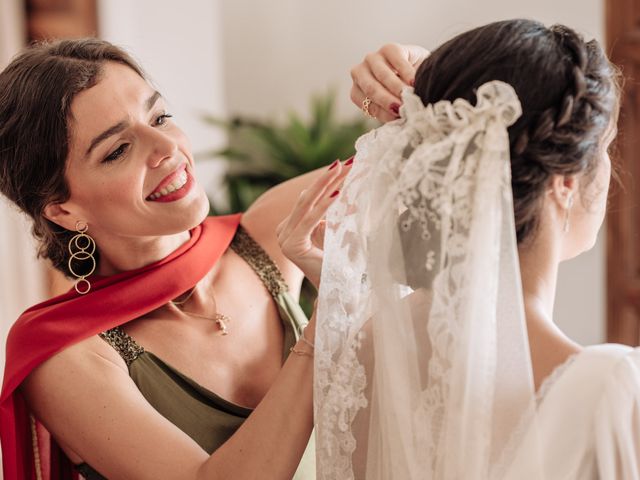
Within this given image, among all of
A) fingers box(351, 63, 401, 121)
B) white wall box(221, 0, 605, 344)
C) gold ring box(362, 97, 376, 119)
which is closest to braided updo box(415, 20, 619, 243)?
fingers box(351, 63, 401, 121)

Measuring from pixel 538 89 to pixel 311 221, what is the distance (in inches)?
18.9

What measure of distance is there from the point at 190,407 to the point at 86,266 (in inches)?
15.6

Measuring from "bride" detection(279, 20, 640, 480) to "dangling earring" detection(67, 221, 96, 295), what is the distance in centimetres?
67

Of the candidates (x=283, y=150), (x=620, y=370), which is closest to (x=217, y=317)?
(x=620, y=370)

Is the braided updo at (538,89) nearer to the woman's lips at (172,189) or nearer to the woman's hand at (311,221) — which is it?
the woman's hand at (311,221)

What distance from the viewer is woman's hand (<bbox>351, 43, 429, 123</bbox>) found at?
1.56m

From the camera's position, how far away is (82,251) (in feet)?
6.25

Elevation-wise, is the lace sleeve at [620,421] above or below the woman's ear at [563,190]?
below

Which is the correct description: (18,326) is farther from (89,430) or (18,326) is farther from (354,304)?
(354,304)

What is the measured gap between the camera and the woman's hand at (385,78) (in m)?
1.56

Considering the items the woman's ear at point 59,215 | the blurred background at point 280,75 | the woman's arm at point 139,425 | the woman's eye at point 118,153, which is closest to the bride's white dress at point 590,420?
the woman's arm at point 139,425

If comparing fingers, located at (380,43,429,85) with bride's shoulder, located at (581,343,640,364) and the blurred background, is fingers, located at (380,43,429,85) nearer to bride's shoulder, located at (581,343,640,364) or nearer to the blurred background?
bride's shoulder, located at (581,343,640,364)

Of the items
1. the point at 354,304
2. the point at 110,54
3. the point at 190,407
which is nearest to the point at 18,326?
the point at 190,407

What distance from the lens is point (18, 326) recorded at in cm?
187
